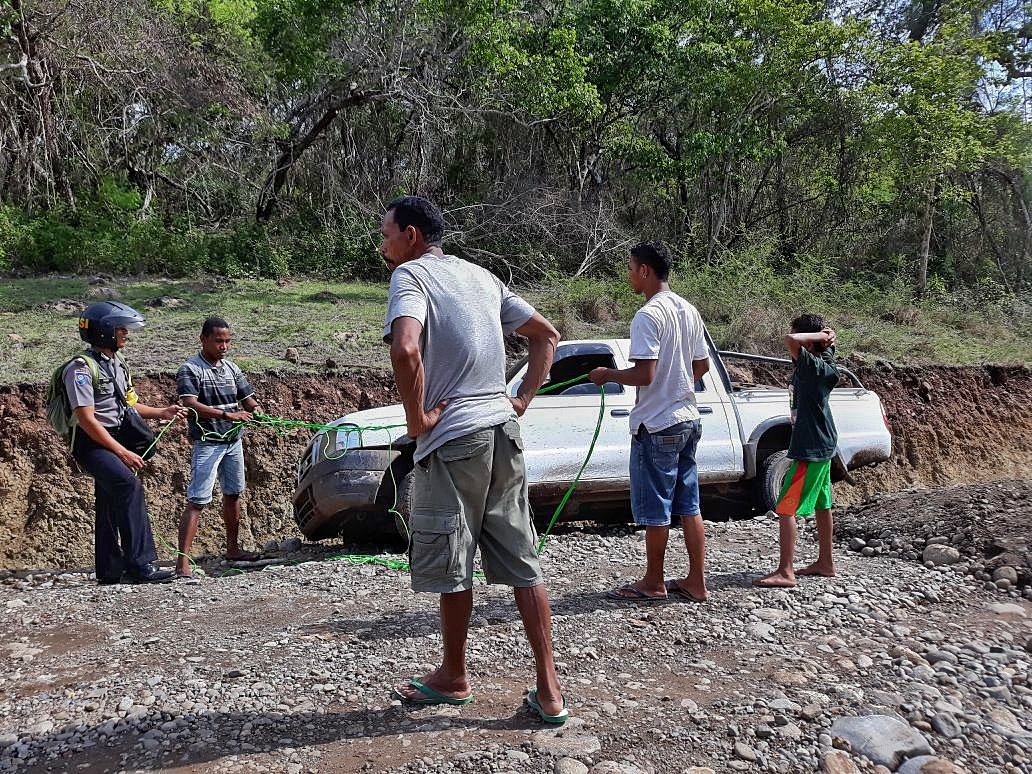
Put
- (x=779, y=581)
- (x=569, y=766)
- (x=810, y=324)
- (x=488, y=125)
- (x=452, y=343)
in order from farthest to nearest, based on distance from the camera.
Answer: (x=488, y=125), (x=810, y=324), (x=779, y=581), (x=452, y=343), (x=569, y=766)

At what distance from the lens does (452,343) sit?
3.23m

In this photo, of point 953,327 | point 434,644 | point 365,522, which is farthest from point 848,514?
point 953,327

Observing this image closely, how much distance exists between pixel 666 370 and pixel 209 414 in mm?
3367

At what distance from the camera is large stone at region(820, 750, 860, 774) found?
10.1ft

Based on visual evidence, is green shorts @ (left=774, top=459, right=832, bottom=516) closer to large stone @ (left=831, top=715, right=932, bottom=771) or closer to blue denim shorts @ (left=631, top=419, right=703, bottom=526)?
blue denim shorts @ (left=631, top=419, right=703, bottom=526)

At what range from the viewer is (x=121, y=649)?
171 inches

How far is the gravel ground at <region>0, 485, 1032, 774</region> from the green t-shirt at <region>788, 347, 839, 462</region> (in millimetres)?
852

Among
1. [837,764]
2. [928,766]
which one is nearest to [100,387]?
[837,764]

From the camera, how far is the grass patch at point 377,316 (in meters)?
9.70

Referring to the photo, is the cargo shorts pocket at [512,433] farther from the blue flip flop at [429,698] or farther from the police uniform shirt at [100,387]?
the police uniform shirt at [100,387]

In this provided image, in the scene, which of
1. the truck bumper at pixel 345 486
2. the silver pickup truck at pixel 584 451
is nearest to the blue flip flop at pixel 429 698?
the silver pickup truck at pixel 584 451

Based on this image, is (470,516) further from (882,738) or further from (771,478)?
(771,478)

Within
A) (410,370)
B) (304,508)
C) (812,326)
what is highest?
(812,326)

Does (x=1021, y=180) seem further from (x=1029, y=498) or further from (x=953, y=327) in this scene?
(x=1029, y=498)
